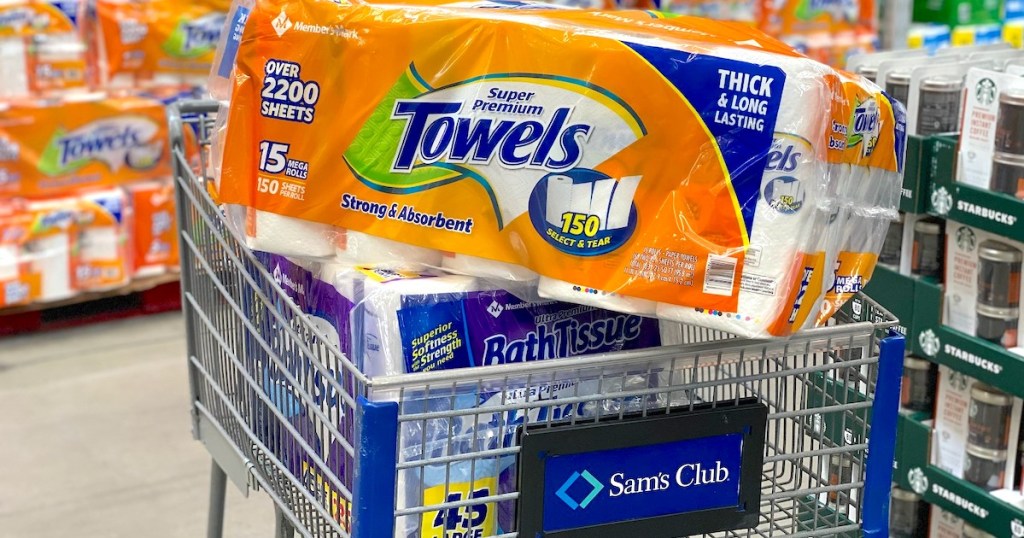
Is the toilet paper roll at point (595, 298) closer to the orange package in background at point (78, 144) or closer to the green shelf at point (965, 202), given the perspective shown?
the green shelf at point (965, 202)

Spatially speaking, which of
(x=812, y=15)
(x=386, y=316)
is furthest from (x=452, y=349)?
(x=812, y=15)

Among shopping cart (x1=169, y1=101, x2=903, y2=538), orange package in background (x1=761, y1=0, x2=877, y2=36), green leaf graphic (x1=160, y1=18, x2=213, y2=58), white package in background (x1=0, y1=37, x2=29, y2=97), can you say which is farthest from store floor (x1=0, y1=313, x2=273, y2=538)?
orange package in background (x1=761, y1=0, x2=877, y2=36)

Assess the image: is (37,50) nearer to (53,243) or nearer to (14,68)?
(14,68)

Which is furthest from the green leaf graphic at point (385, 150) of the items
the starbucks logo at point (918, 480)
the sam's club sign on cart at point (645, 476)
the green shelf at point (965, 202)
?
the starbucks logo at point (918, 480)

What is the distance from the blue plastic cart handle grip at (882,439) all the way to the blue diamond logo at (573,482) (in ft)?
1.13

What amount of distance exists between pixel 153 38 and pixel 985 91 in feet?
8.92

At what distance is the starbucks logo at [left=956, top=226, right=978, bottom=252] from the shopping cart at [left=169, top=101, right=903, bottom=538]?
857mm

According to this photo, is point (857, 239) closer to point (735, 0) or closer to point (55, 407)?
point (55, 407)

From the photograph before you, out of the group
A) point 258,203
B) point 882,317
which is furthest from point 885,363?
point 258,203

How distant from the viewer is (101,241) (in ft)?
13.0

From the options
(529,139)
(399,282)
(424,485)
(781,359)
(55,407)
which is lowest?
(55,407)

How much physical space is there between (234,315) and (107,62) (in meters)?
2.58

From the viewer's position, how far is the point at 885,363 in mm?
1409

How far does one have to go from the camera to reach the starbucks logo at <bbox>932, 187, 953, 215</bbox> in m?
2.26
